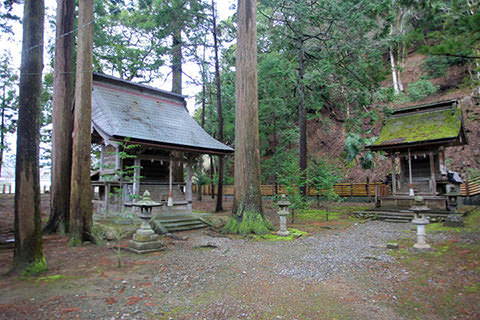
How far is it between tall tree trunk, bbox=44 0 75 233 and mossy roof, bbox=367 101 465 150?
13795 millimetres

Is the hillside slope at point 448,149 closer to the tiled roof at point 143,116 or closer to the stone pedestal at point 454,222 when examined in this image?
the stone pedestal at point 454,222

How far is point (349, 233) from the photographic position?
Result: 9.65 meters

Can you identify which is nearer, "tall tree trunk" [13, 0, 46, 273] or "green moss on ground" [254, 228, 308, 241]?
"tall tree trunk" [13, 0, 46, 273]

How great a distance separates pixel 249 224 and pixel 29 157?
651 centimetres

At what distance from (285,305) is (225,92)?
19.0 m

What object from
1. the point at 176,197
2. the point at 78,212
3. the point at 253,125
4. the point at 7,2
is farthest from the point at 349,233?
the point at 7,2

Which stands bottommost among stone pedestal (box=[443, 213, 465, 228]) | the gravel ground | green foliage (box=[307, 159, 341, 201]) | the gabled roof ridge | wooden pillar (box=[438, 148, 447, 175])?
the gravel ground

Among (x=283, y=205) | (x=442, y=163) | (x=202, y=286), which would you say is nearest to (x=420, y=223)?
(x=283, y=205)

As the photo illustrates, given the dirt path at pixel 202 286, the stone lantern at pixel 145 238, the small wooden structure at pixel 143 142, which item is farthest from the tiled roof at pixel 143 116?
the dirt path at pixel 202 286

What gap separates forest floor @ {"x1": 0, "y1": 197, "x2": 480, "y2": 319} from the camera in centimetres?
375

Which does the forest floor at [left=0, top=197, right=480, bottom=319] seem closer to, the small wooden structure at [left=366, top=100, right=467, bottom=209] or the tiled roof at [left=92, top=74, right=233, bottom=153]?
the tiled roof at [left=92, top=74, right=233, bottom=153]

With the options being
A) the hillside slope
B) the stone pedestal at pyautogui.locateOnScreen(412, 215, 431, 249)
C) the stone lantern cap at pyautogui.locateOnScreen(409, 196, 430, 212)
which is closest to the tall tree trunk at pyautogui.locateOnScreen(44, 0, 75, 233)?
the stone pedestal at pyautogui.locateOnScreen(412, 215, 431, 249)

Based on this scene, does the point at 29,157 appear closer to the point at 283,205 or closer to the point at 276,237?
the point at 276,237

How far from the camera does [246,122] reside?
10.1m
